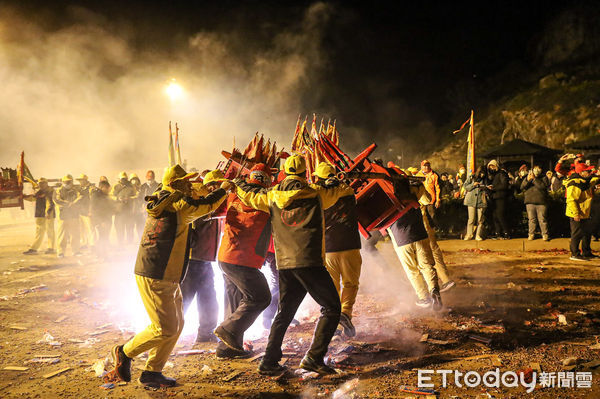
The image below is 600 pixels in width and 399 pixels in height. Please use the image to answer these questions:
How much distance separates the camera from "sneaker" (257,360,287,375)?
3895 mm

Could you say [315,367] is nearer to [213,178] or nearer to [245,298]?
[245,298]

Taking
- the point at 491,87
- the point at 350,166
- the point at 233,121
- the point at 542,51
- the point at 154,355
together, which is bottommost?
the point at 154,355

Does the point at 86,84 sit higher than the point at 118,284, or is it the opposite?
the point at 86,84

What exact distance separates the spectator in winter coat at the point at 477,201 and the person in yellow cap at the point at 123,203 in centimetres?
884

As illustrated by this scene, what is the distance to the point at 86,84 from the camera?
24.3 m

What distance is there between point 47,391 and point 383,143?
2204 inches

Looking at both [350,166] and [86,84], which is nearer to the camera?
[350,166]

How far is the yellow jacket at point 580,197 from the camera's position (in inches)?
314

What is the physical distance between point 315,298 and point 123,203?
9.00 meters

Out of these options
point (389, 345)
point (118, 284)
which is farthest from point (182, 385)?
point (118, 284)

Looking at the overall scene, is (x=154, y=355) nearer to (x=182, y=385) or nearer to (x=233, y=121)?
(x=182, y=385)

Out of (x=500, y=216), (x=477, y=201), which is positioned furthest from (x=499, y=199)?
(x=477, y=201)

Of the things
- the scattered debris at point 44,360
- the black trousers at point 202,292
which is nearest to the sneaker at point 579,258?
the black trousers at point 202,292

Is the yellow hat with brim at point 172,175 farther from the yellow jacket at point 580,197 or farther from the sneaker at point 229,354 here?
the yellow jacket at point 580,197
